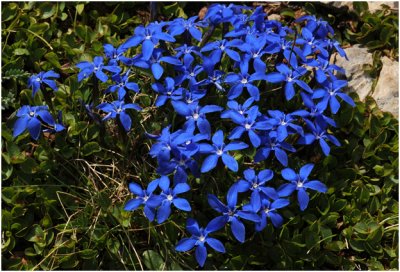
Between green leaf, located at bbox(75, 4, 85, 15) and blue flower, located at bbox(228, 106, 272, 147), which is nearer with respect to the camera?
blue flower, located at bbox(228, 106, 272, 147)

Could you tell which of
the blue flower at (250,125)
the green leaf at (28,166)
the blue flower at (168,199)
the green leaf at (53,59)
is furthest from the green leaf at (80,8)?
the blue flower at (168,199)

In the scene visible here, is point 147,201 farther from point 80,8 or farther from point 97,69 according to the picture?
point 80,8

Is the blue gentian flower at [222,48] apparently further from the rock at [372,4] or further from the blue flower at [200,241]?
the rock at [372,4]

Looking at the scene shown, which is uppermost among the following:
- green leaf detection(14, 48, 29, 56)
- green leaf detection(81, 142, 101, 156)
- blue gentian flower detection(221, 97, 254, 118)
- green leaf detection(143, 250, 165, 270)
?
blue gentian flower detection(221, 97, 254, 118)

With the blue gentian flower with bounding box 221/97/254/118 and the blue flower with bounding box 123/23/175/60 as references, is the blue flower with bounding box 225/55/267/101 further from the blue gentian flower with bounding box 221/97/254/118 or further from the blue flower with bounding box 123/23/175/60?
the blue flower with bounding box 123/23/175/60

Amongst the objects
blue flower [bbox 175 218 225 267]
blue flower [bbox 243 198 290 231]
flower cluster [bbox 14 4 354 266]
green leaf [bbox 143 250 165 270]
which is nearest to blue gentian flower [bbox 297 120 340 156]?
flower cluster [bbox 14 4 354 266]
